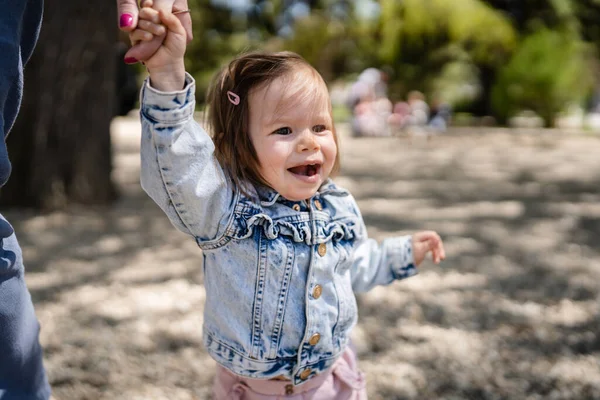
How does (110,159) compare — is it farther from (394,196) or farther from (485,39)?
(485,39)

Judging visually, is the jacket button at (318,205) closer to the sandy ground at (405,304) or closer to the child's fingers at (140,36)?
the child's fingers at (140,36)

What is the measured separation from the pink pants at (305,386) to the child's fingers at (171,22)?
839 mm

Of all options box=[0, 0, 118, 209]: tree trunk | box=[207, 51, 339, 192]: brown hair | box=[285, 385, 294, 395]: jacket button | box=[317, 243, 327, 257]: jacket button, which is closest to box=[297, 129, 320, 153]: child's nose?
box=[207, 51, 339, 192]: brown hair

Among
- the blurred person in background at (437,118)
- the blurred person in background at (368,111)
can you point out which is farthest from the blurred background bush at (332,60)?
the blurred person in background at (368,111)

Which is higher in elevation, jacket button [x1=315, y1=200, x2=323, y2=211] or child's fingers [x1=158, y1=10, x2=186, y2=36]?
child's fingers [x1=158, y1=10, x2=186, y2=36]

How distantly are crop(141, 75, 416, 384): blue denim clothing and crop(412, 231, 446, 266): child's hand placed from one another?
0.27m

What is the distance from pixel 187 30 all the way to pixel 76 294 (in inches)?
109

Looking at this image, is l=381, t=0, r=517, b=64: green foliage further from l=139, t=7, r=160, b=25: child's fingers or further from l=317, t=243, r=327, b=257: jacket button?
l=139, t=7, r=160, b=25: child's fingers

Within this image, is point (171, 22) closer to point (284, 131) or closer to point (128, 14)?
point (128, 14)

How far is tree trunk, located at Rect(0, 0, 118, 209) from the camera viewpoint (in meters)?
5.16

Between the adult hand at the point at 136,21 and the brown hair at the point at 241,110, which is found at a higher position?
the adult hand at the point at 136,21

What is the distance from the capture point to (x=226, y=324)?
1.49 metres

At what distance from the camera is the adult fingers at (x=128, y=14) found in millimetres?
1104

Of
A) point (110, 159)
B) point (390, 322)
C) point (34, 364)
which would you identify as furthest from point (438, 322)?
point (110, 159)
